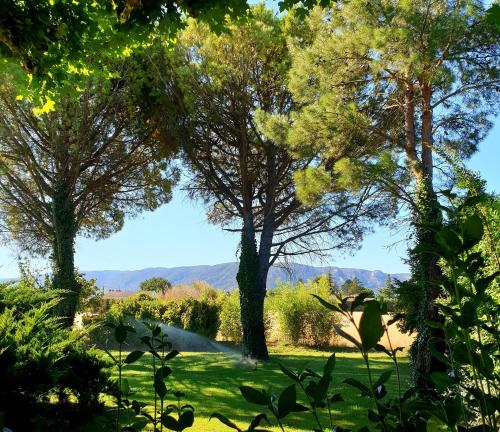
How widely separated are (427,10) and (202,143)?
7.22 m

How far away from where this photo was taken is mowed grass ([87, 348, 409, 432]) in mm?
5618

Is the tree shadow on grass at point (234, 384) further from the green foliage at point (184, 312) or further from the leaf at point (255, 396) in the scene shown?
the green foliage at point (184, 312)

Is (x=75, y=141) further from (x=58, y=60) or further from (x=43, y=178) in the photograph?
(x=58, y=60)

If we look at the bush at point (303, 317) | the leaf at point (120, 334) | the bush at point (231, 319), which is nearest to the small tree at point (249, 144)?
the bush at point (303, 317)

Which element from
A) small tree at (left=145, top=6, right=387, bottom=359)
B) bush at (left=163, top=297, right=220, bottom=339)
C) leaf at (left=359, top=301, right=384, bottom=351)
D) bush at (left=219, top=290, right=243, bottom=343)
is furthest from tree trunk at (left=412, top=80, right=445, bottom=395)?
bush at (left=163, top=297, right=220, bottom=339)

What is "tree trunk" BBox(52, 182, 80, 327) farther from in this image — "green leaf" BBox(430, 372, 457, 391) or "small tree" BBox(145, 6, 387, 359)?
"green leaf" BBox(430, 372, 457, 391)

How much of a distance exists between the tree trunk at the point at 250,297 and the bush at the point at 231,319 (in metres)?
4.75

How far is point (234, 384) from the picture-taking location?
28.1 ft

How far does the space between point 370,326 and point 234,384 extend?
8.51 m

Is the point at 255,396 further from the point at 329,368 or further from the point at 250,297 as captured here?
the point at 250,297

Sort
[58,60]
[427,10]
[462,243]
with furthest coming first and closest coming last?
[427,10], [58,60], [462,243]

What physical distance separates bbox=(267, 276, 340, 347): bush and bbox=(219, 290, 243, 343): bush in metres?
1.56

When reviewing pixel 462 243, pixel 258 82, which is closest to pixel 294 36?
pixel 258 82

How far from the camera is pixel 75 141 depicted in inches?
496
